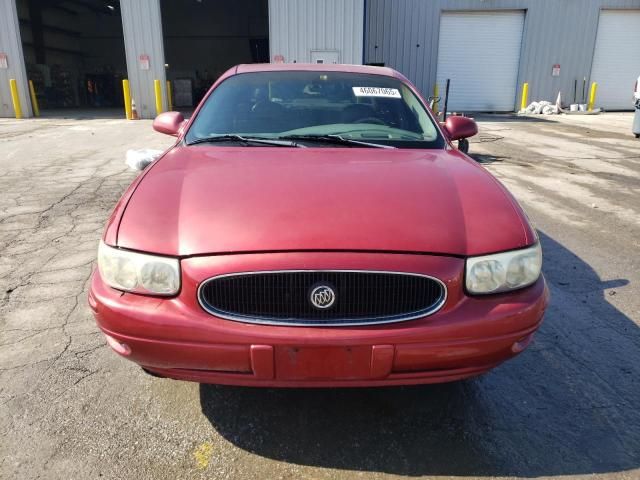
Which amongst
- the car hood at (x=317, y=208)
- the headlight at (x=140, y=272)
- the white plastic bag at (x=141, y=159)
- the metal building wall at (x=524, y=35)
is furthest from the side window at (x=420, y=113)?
the metal building wall at (x=524, y=35)

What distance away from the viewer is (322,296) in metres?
1.82

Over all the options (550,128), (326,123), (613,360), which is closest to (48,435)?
(326,123)

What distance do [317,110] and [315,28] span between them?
1495cm

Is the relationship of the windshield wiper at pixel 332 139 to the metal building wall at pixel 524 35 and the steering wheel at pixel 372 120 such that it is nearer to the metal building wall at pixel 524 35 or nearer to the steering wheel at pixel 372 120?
the steering wheel at pixel 372 120

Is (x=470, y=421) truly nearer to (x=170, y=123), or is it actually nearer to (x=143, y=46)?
(x=170, y=123)

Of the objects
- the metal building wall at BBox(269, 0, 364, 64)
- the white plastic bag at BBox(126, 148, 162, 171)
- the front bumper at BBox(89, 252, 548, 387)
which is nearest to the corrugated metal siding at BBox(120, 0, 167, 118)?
the metal building wall at BBox(269, 0, 364, 64)

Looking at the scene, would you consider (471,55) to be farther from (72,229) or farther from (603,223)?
(72,229)

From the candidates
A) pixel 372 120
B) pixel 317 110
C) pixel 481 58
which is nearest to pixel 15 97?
pixel 317 110

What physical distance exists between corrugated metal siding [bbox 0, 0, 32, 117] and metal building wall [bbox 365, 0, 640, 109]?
43.3ft

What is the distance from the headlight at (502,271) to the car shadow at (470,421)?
0.69 metres

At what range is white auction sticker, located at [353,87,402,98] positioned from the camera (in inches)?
132

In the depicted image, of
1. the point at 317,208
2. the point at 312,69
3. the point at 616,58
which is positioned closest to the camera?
the point at 317,208

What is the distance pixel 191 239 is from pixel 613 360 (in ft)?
7.65

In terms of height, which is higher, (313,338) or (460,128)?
(460,128)
